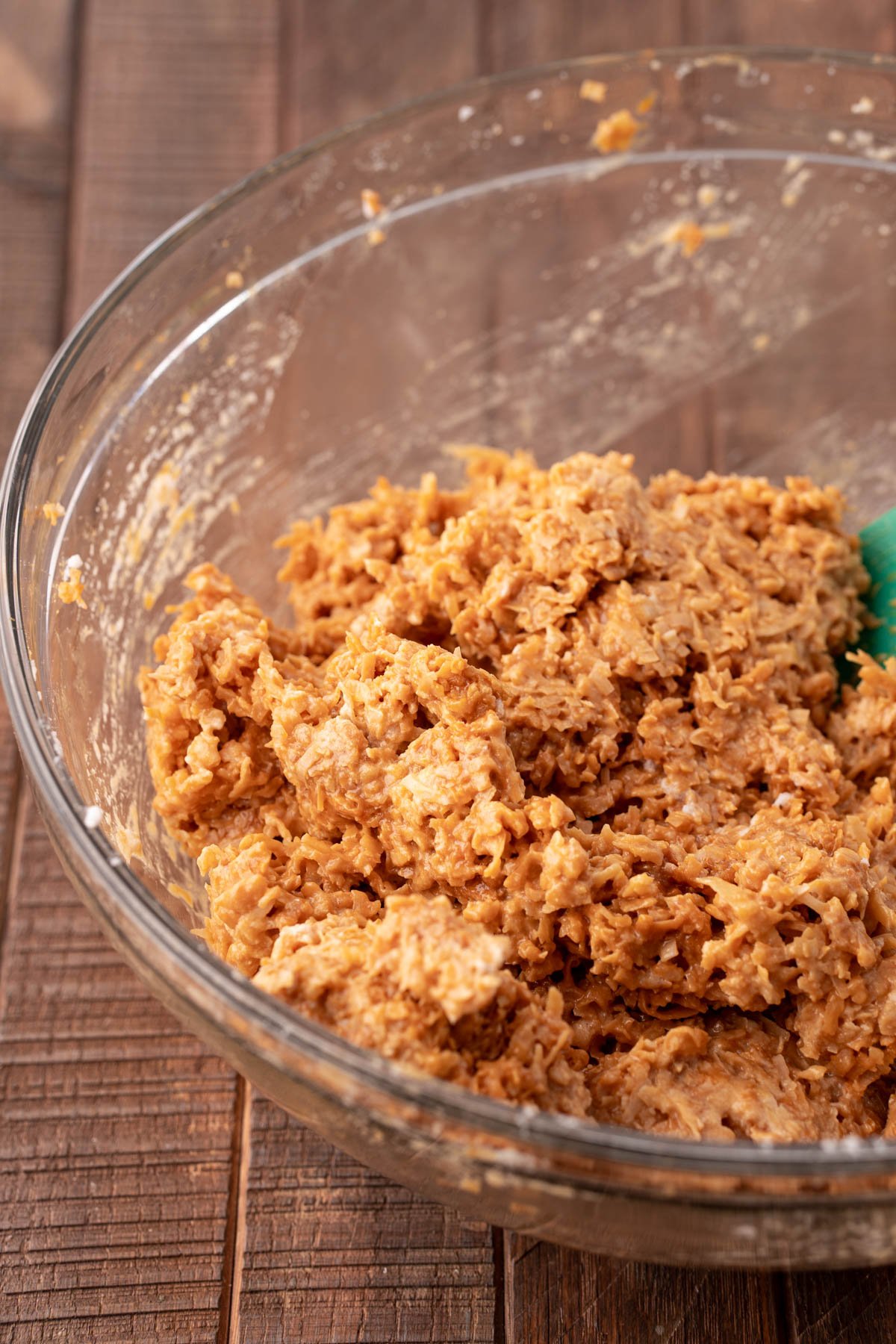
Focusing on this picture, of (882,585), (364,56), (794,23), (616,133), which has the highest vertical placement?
(794,23)

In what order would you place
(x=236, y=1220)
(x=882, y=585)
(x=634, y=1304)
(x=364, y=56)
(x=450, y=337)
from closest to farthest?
(x=634, y=1304), (x=236, y=1220), (x=882, y=585), (x=450, y=337), (x=364, y=56)

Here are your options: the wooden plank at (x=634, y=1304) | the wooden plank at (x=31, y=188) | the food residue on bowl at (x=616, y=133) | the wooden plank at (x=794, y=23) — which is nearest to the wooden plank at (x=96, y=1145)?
the wooden plank at (x=634, y=1304)

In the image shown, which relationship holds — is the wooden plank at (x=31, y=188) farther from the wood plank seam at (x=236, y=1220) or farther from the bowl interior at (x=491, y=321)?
the wood plank seam at (x=236, y=1220)

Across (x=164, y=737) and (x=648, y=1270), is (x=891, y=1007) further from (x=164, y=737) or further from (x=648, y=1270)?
(x=164, y=737)

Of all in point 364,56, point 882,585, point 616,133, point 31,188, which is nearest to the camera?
point 882,585

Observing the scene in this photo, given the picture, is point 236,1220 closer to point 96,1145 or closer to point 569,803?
point 96,1145

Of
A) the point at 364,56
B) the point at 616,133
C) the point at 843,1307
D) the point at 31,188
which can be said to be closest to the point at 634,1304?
the point at 843,1307

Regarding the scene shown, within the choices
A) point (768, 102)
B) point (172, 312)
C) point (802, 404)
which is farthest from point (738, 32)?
point (172, 312)

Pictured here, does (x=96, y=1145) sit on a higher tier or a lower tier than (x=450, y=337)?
lower
